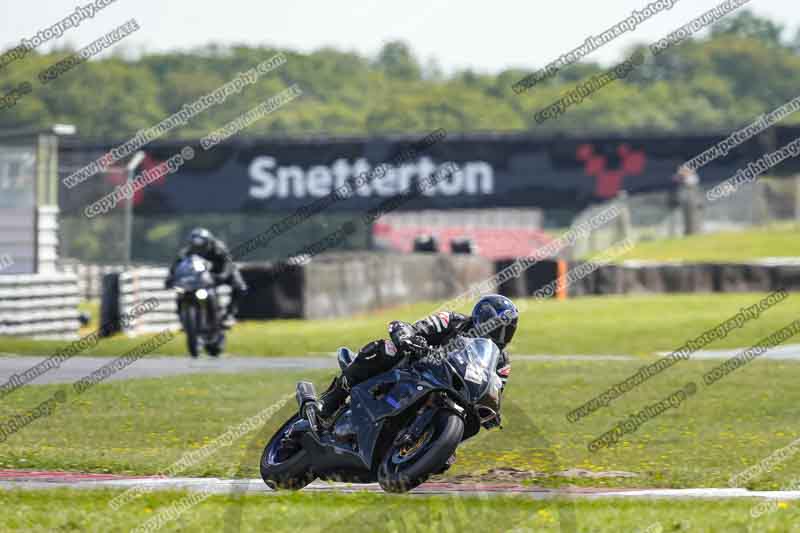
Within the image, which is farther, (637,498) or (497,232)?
(497,232)

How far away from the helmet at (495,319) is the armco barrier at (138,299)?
17.0m

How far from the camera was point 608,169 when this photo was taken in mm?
49625

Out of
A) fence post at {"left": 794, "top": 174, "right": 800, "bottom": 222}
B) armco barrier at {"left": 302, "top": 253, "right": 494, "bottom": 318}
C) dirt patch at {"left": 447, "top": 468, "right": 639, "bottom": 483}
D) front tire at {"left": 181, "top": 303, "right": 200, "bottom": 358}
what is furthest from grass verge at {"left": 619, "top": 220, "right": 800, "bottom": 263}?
dirt patch at {"left": 447, "top": 468, "right": 639, "bottom": 483}

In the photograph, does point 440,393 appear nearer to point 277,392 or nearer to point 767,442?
point 767,442

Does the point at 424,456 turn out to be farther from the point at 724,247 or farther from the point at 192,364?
the point at 724,247

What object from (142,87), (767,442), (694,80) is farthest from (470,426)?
(694,80)

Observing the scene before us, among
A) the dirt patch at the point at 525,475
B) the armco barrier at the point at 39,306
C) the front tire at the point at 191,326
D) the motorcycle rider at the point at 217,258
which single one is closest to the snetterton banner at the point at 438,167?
the armco barrier at the point at 39,306

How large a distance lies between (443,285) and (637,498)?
2612cm

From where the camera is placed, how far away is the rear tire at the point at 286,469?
970 centimetres

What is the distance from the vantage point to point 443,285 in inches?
1405

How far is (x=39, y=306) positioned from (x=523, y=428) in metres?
12.2

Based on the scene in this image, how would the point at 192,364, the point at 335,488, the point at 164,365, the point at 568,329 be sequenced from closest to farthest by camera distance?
the point at 335,488
the point at 164,365
the point at 192,364
the point at 568,329

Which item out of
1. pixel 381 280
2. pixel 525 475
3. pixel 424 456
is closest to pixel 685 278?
pixel 381 280

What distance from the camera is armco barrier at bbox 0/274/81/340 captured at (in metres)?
23.5
